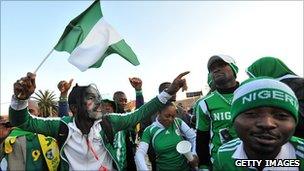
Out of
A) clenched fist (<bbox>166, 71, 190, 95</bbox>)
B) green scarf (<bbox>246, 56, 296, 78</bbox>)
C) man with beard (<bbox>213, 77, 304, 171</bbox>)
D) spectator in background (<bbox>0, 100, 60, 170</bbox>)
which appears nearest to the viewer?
man with beard (<bbox>213, 77, 304, 171</bbox>)

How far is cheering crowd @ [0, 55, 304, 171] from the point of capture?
2.28 metres

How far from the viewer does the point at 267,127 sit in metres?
2.16

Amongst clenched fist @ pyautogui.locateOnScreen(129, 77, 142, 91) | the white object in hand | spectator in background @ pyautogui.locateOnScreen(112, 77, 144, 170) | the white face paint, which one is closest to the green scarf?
the white face paint

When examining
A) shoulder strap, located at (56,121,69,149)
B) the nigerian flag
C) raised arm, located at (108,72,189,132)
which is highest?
the nigerian flag

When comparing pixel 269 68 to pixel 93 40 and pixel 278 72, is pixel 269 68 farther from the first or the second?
pixel 93 40

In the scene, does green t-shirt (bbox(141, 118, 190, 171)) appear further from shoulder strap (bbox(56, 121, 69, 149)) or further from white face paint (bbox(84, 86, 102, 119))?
shoulder strap (bbox(56, 121, 69, 149))

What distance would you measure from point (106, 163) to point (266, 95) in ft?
7.21

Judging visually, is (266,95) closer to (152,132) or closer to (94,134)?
(94,134)

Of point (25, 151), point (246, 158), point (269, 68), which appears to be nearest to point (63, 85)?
point (25, 151)

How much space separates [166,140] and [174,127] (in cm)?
25

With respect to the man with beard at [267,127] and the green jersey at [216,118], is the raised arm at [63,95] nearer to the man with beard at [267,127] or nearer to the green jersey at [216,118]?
the green jersey at [216,118]

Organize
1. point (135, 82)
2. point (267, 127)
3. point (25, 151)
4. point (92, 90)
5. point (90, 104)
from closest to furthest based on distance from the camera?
Answer: point (267, 127)
point (90, 104)
point (92, 90)
point (25, 151)
point (135, 82)

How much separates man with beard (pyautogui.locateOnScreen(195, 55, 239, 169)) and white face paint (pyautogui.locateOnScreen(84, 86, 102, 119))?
1.19 m

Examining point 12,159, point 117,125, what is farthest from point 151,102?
point 12,159
